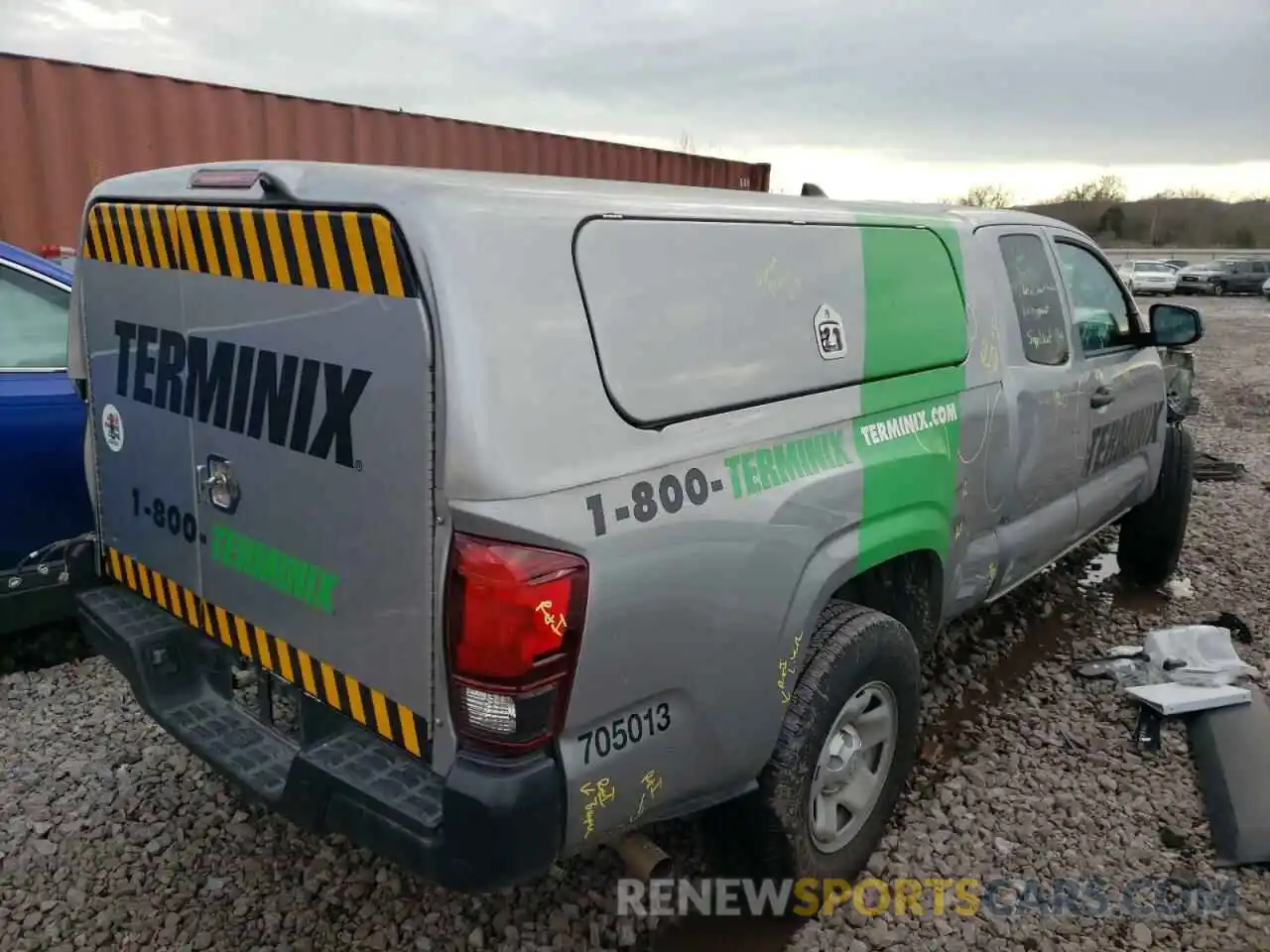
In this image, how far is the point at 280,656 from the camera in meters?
2.22

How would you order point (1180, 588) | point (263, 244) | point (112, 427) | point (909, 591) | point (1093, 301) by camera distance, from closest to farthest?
point (263, 244)
point (112, 427)
point (909, 591)
point (1093, 301)
point (1180, 588)

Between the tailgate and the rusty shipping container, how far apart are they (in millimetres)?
5022

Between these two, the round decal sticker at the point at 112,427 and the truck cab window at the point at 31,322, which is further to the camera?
the truck cab window at the point at 31,322

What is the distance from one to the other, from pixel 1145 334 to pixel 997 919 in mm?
2806

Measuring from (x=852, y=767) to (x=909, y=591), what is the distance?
1.99 ft

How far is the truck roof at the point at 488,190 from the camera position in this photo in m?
1.80

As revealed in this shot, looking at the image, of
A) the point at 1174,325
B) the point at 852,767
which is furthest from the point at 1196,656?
the point at 852,767

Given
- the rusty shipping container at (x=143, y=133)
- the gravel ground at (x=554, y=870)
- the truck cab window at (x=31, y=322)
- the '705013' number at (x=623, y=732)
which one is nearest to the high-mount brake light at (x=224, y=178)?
the '705013' number at (x=623, y=732)

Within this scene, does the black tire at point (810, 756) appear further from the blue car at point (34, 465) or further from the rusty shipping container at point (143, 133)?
the rusty shipping container at point (143, 133)

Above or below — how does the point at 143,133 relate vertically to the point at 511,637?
above

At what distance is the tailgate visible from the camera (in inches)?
71.7

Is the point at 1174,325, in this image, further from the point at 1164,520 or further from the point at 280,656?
the point at 280,656

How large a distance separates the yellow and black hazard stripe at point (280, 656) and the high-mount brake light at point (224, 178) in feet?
3.31

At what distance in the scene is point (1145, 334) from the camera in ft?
14.1
